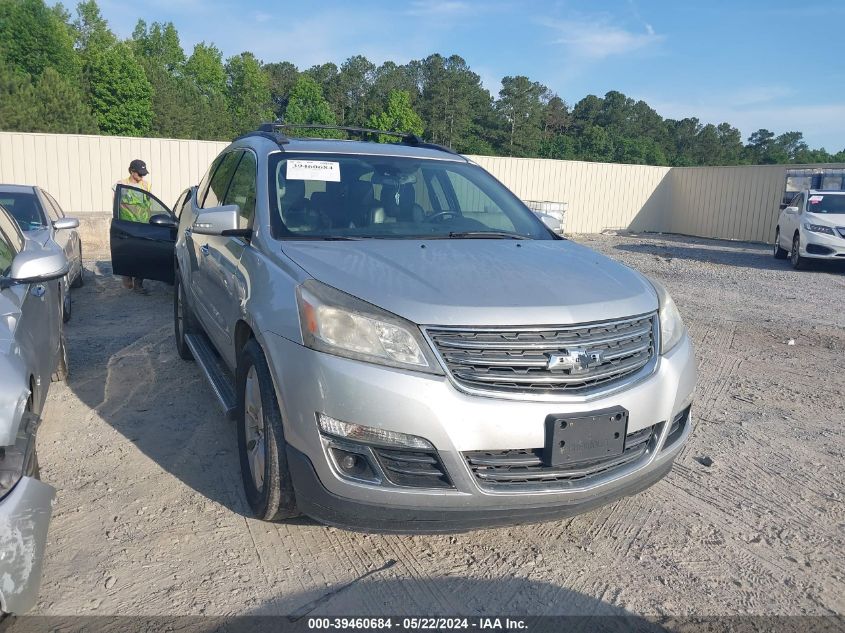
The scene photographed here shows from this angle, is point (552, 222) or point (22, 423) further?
point (552, 222)

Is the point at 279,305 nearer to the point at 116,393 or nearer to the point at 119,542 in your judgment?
the point at 119,542

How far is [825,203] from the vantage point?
13.7m

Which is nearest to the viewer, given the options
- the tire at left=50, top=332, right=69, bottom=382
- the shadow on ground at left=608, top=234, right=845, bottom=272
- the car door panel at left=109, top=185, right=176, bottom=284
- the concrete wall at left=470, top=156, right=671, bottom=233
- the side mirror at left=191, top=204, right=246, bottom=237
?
the side mirror at left=191, top=204, right=246, bottom=237

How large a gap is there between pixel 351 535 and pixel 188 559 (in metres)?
0.71

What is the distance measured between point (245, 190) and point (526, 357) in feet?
7.30

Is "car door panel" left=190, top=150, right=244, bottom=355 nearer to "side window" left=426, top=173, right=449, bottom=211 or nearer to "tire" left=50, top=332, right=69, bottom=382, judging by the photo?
"tire" left=50, top=332, right=69, bottom=382

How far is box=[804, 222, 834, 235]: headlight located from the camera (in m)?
12.8

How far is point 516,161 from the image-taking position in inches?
953

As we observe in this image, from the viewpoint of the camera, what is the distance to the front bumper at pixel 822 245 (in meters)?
12.6

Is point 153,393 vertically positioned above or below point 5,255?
below

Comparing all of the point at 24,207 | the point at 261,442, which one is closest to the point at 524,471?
the point at 261,442

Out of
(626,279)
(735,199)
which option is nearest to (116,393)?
(626,279)

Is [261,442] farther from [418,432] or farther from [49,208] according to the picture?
[49,208]

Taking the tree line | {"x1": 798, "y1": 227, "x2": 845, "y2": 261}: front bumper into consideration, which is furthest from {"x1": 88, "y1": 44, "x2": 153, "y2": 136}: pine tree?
{"x1": 798, "y1": 227, "x2": 845, "y2": 261}: front bumper
